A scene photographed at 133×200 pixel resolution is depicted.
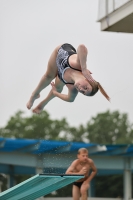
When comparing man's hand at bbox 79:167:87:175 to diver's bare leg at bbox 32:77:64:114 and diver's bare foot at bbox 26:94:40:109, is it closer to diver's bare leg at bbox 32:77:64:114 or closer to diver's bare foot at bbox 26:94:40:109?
diver's bare leg at bbox 32:77:64:114

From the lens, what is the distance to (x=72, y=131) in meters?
70.4

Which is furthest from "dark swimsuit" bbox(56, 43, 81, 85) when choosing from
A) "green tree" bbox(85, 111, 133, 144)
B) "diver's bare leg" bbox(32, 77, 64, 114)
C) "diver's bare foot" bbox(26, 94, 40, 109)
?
"green tree" bbox(85, 111, 133, 144)

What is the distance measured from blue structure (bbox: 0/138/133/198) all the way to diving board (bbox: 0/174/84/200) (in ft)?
34.2

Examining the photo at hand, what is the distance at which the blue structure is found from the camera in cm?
2430

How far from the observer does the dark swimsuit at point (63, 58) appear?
457 inches

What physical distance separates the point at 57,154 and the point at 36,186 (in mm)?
13567

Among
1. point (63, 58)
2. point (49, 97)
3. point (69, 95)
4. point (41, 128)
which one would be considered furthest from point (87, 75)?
point (41, 128)

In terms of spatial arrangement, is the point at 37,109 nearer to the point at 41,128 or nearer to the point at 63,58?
the point at 63,58

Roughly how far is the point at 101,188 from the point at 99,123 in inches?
771

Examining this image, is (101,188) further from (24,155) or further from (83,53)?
(83,53)

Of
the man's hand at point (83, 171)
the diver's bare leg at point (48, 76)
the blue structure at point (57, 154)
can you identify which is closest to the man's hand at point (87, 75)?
the diver's bare leg at point (48, 76)

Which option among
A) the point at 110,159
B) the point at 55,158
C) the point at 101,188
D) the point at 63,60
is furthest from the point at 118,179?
the point at 63,60

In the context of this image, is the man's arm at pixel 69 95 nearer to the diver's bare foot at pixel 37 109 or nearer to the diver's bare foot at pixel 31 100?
the diver's bare foot at pixel 31 100

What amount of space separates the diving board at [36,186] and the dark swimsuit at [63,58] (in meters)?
1.77
